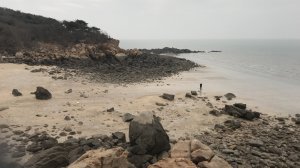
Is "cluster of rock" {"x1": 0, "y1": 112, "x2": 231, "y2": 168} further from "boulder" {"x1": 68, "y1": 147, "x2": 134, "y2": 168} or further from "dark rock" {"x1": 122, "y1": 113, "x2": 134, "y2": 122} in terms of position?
"dark rock" {"x1": 122, "y1": 113, "x2": 134, "y2": 122}

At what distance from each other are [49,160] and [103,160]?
143 inches

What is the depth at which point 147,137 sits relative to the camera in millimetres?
15859

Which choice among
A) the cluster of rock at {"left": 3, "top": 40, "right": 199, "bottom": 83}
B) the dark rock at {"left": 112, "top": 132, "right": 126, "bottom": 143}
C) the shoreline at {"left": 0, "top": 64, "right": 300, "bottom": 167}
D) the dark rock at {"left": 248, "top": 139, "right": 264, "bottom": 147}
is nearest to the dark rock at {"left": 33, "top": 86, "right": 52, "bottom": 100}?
the shoreline at {"left": 0, "top": 64, "right": 300, "bottom": 167}

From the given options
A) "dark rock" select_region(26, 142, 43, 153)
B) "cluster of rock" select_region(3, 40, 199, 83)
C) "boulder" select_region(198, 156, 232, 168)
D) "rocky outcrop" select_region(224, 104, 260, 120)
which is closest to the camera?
"boulder" select_region(198, 156, 232, 168)

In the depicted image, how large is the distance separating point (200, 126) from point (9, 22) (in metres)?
51.6

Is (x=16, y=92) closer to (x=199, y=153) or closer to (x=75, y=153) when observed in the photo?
(x=75, y=153)

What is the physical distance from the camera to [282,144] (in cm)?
Result: 1936

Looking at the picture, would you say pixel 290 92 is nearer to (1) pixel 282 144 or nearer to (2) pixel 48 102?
(1) pixel 282 144

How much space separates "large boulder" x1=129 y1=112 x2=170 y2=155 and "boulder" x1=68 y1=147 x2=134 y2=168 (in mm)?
2987

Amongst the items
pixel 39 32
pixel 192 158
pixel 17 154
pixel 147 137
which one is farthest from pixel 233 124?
pixel 39 32

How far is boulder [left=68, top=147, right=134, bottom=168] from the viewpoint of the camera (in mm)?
11727

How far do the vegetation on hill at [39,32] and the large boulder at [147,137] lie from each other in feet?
134

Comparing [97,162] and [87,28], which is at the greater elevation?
[87,28]

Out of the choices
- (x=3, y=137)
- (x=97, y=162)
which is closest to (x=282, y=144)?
(x=97, y=162)
